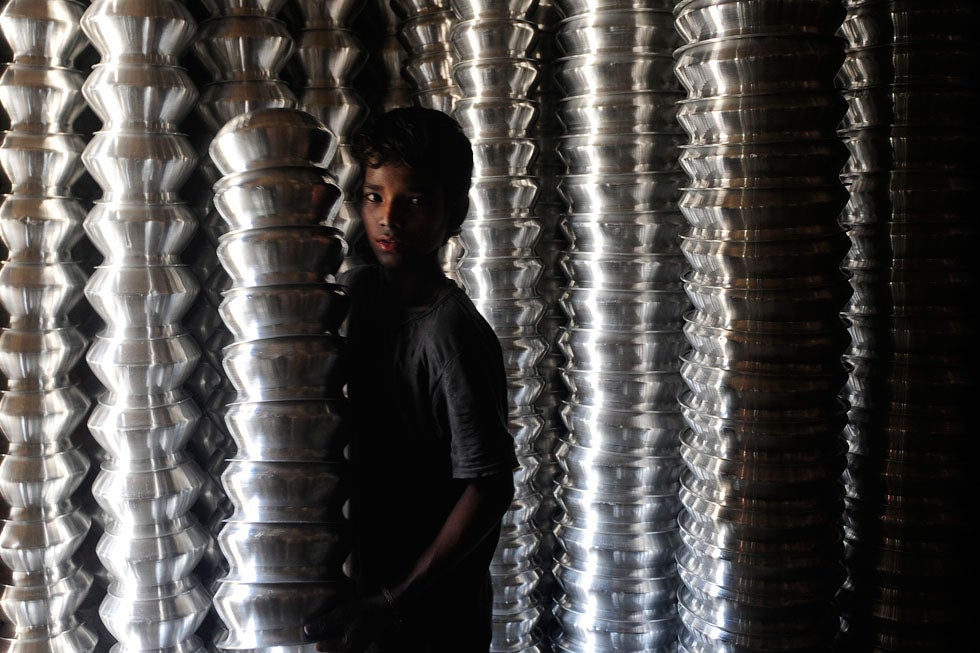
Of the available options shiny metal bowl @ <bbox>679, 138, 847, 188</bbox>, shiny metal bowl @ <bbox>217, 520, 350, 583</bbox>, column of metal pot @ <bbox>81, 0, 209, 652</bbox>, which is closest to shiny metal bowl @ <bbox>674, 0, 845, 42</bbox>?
shiny metal bowl @ <bbox>679, 138, 847, 188</bbox>

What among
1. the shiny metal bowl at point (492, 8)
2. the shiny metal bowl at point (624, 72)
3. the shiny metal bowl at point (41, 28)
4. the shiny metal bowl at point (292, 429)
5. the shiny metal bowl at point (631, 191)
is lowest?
the shiny metal bowl at point (292, 429)

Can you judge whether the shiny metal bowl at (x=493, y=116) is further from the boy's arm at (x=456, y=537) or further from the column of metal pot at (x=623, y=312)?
the boy's arm at (x=456, y=537)

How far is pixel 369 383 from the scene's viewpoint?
0.97 m

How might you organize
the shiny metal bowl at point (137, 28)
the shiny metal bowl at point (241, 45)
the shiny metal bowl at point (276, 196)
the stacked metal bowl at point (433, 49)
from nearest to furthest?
the shiny metal bowl at point (276, 196) < the shiny metal bowl at point (137, 28) < the shiny metal bowl at point (241, 45) < the stacked metal bowl at point (433, 49)

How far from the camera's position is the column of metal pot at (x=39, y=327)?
1.13 m

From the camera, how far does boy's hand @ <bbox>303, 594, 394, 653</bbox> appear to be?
88 centimetres

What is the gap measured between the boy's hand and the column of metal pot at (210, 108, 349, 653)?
1cm

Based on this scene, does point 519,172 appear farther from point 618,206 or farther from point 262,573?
point 262,573

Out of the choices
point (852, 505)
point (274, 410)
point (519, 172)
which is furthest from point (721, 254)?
point (274, 410)

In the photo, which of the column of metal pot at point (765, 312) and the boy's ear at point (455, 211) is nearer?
the boy's ear at point (455, 211)

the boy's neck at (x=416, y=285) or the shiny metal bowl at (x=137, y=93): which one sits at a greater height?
the shiny metal bowl at (x=137, y=93)

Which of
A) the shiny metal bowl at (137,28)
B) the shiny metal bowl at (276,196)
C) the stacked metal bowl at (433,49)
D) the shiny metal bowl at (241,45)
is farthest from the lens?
the stacked metal bowl at (433,49)

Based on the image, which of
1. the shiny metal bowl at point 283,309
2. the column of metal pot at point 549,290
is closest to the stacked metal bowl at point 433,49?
the column of metal pot at point 549,290

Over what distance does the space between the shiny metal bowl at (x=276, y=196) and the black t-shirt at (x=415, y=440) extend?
15 cm
